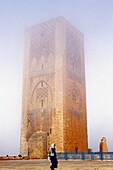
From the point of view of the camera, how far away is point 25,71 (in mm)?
36094

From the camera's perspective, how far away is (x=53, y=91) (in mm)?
32656

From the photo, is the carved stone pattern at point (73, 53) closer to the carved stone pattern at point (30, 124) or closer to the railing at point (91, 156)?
the carved stone pattern at point (30, 124)

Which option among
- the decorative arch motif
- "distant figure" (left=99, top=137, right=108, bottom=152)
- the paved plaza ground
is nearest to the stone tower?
the decorative arch motif

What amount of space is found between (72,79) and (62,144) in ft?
29.1

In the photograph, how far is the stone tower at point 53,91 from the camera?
3138 centimetres

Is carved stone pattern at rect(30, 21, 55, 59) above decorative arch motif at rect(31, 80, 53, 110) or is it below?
above

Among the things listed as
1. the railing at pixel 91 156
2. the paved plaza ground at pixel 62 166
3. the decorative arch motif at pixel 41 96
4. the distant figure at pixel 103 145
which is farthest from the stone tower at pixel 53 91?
the paved plaza ground at pixel 62 166

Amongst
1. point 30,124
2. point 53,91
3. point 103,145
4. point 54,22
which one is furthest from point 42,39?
point 103,145

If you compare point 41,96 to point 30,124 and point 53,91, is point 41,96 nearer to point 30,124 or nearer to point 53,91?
point 53,91

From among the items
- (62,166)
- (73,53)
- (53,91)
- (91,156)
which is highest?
(73,53)

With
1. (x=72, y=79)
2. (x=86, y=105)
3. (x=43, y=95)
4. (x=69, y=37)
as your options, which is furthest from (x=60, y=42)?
(x=86, y=105)

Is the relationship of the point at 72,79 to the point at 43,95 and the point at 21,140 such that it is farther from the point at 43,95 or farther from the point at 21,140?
the point at 21,140

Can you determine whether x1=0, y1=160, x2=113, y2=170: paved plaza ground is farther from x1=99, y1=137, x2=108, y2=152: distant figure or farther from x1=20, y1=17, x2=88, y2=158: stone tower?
x1=99, y1=137, x2=108, y2=152: distant figure

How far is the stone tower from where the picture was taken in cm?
3138
